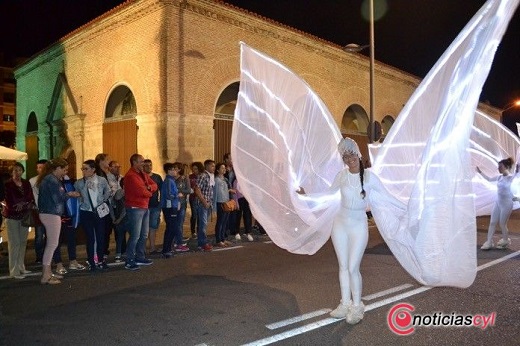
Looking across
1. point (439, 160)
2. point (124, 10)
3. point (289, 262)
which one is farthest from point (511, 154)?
point (124, 10)

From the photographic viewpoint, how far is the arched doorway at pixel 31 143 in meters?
21.4

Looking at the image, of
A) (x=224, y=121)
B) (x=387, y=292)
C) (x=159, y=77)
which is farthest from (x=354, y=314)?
(x=224, y=121)

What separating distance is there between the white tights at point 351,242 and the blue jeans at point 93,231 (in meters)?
4.67

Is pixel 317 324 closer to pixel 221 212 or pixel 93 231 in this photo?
pixel 93 231

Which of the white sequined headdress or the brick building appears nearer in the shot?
the white sequined headdress

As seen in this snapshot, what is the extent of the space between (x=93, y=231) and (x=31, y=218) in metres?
1.02

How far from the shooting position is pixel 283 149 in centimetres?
514

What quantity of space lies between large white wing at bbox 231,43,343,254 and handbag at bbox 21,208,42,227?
13.5 feet

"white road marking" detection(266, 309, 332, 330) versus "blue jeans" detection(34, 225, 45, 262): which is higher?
"blue jeans" detection(34, 225, 45, 262)

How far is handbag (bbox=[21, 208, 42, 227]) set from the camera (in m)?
→ 7.06

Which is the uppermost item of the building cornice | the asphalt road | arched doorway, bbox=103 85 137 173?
the building cornice

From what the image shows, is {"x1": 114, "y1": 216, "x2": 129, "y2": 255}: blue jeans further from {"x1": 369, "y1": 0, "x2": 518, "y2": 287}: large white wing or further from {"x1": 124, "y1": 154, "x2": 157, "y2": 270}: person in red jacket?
{"x1": 369, "y1": 0, "x2": 518, "y2": 287}: large white wing

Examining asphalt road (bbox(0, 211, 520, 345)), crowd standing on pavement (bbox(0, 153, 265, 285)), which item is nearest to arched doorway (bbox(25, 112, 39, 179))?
crowd standing on pavement (bbox(0, 153, 265, 285))

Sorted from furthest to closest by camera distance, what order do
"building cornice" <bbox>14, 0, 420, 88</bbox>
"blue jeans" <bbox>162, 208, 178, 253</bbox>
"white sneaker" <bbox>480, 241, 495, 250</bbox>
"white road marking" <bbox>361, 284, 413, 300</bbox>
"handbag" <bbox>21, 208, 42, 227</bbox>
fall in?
"building cornice" <bbox>14, 0, 420, 88</bbox> < "white sneaker" <bbox>480, 241, 495, 250</bbox> < "blue jeans" <bbox>162, 208, 178, 253</bbox> < "handbag" <bbox>21, 208, 42, 227</bbox> < "white road marking" <bbox>361, 284, 413, 300</bbox>
